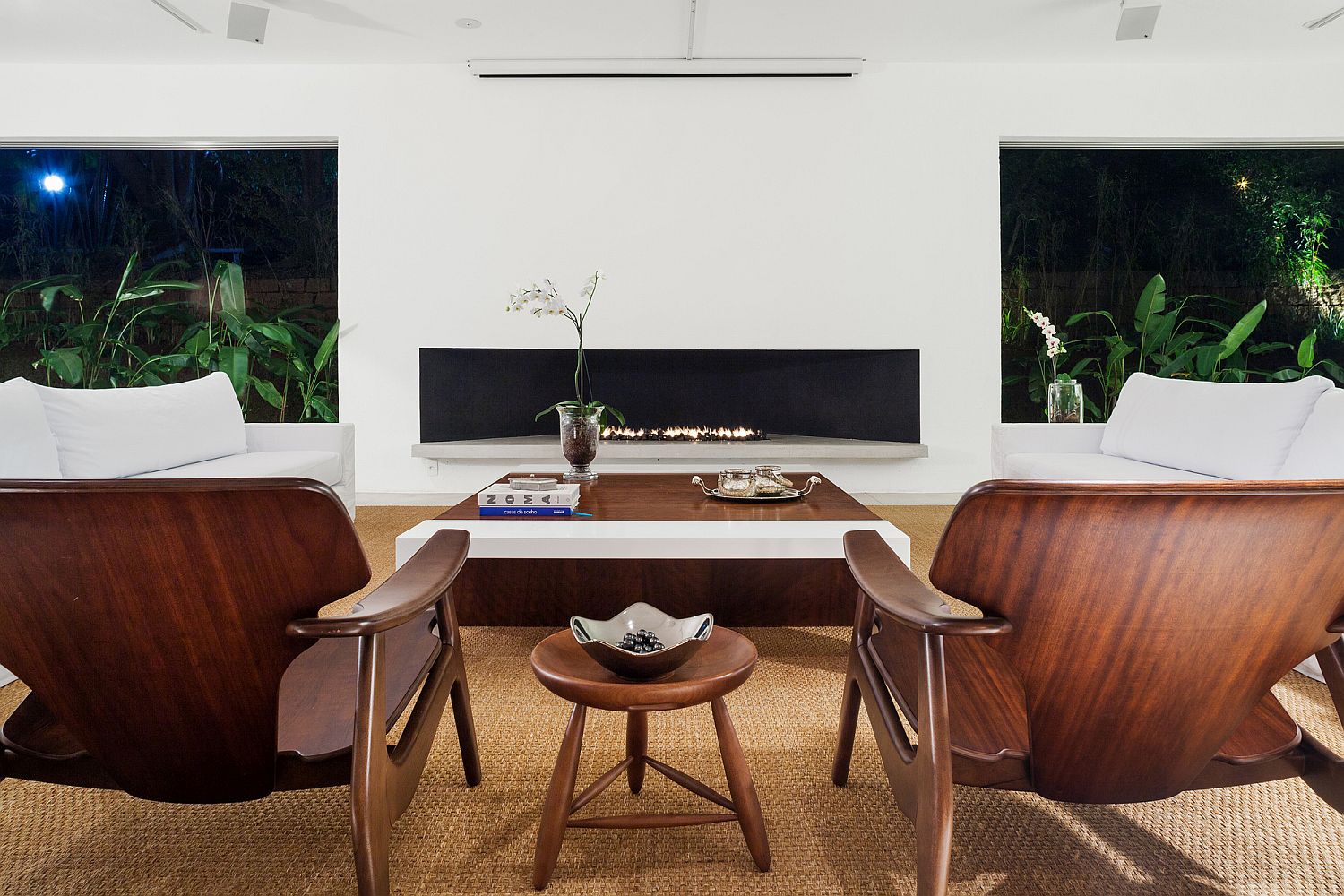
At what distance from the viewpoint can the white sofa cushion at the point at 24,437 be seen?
2438mm

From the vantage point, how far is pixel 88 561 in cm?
97

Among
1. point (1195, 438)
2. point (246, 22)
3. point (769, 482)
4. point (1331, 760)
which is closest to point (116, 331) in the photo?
point (246, 22)

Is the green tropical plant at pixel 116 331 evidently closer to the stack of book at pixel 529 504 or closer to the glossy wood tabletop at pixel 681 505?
the glossy wood tabletop at pixel 681 505

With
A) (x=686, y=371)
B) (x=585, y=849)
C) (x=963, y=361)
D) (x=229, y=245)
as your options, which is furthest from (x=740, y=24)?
(x=585, y=849)

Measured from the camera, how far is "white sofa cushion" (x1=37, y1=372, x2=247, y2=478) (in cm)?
284

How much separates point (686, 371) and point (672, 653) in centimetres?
428

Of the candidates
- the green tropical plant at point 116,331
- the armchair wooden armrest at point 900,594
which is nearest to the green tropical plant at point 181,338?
the green tropical plant at point 116,331

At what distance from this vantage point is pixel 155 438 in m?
3.15

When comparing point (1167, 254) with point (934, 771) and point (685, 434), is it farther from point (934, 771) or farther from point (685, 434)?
point (934, 771)

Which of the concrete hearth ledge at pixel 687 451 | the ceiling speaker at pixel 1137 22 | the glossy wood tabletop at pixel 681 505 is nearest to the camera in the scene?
the glossy wood tabletop at pixel 681 505

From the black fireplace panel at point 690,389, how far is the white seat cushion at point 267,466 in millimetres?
1479

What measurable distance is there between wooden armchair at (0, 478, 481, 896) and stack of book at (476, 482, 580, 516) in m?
1.23

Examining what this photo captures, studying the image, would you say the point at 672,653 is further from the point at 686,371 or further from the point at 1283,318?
Answer: the point at 1283,318

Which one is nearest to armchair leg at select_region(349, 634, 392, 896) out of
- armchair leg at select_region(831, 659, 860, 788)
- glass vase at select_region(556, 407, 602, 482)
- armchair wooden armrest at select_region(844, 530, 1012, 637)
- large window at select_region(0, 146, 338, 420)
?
armchair wooden armrest at select_region(844, 530, 1012, 637)
